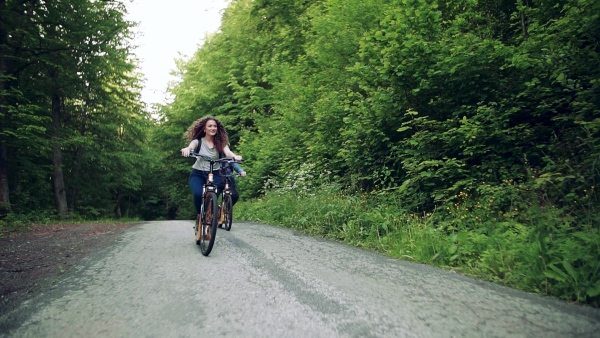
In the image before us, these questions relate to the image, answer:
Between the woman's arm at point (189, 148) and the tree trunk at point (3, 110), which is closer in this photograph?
the woman's arm at point (189, 148)

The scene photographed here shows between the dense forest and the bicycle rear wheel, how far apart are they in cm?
246

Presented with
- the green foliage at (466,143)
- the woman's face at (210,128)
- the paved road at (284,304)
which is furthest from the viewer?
the woman's face at (210,128)

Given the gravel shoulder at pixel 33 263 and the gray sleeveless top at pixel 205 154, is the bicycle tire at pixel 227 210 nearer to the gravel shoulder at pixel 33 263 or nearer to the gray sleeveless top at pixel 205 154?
the gray sleeveless top at pixel 205 154

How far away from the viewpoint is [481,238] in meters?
4.37

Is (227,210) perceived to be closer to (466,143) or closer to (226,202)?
(226,202)

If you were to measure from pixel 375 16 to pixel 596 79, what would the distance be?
5881 millimetres

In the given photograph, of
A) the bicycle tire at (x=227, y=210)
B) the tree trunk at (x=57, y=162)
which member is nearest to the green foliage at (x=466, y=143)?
the bicycle tire at (x=227, y=210)

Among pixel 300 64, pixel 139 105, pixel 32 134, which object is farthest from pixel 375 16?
pixel 139 105

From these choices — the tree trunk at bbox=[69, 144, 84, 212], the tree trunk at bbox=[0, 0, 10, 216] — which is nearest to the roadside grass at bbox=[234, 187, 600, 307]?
the tree trunk at bbox=[0, 0, 10, 216]

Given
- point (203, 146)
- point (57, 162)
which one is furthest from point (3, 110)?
point (203, 146)

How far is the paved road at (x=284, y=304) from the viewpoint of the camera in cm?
235

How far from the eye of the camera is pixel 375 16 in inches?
380

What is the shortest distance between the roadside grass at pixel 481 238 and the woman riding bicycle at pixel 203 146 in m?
2.50

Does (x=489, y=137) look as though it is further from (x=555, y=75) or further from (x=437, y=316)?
(x=437, y=316)
